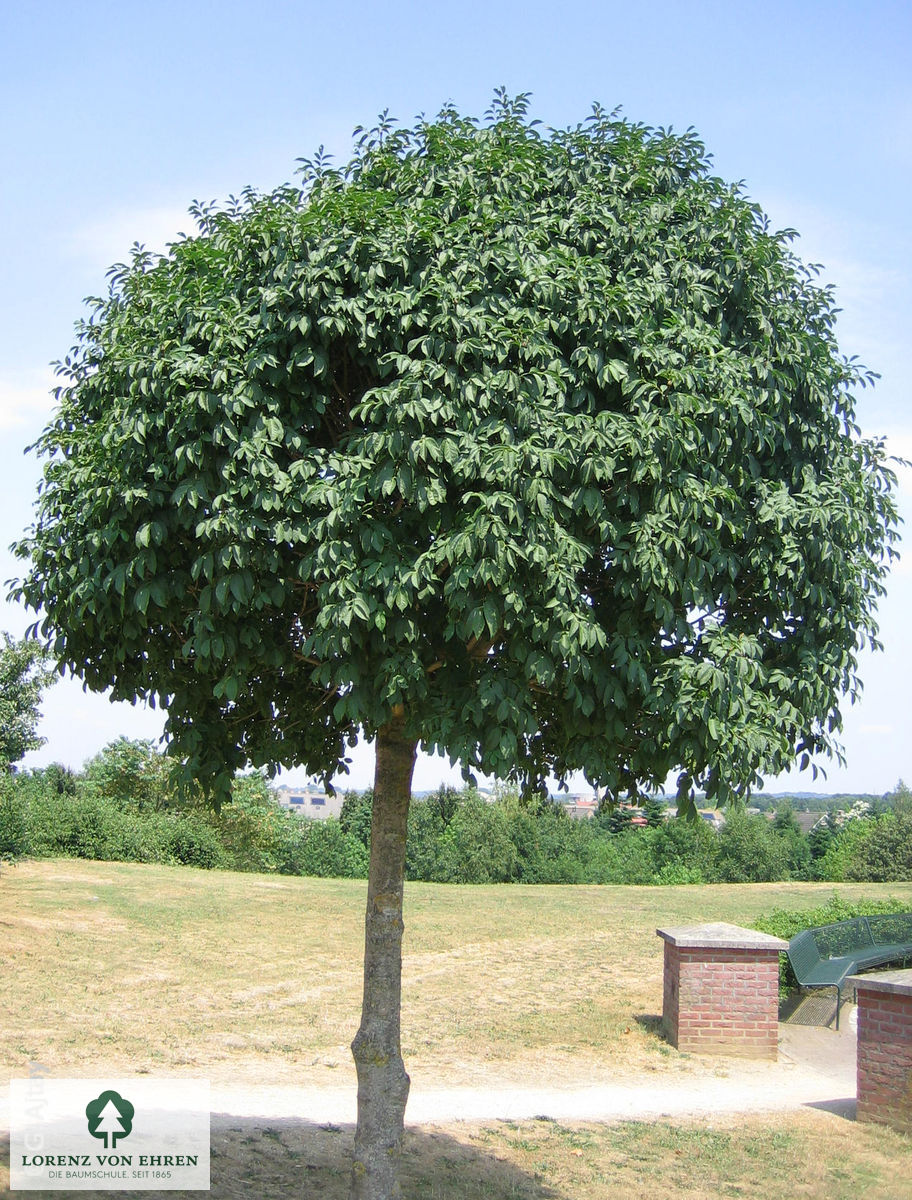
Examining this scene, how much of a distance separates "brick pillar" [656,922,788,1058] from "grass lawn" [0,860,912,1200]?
0.47 meters

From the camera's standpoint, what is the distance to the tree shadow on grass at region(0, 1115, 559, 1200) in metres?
7.12

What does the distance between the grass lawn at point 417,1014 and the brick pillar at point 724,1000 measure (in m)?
0.47

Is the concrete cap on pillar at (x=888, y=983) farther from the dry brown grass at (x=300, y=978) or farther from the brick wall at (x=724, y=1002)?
the dry brown grass at (x=300, y=978)

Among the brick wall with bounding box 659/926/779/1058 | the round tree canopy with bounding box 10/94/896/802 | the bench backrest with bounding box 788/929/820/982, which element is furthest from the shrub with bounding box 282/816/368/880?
the round tree canopy with bounding box 10/94/896/802

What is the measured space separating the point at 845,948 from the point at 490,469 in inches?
438

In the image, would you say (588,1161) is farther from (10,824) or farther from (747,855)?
(747,855)

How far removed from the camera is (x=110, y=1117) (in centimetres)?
818

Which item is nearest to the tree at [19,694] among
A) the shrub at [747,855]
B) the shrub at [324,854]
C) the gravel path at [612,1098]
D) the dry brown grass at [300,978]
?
the dry brown grass at [300,978]

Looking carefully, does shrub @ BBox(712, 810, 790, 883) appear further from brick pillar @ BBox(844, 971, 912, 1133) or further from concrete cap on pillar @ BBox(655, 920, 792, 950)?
brick pillar @ BBox(844, 971, 912, 1133)

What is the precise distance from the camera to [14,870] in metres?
21.7

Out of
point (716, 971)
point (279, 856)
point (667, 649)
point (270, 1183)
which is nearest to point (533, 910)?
point (716, 971)

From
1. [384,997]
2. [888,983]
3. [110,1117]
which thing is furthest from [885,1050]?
[110,1117]

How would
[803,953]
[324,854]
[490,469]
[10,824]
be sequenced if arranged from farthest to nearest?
[324,854] → [10,824] → [803,953] → [490,469]

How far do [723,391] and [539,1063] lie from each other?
848cm
